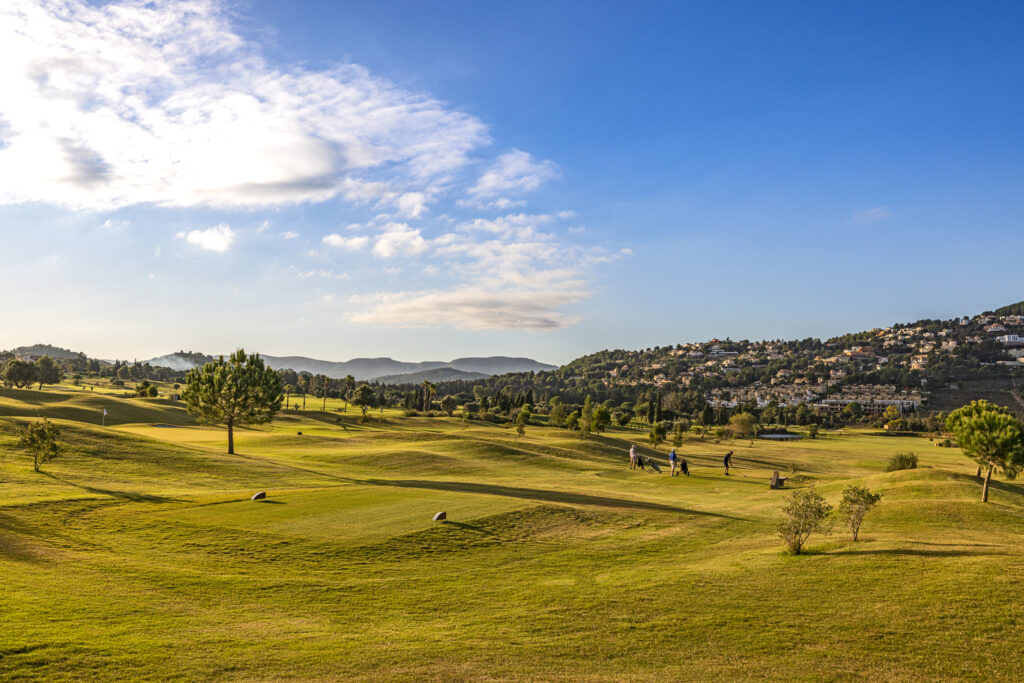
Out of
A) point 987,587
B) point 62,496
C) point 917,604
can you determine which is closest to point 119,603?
point 62,496

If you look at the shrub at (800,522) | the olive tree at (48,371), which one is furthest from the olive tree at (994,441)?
the olive tree at (48,371)

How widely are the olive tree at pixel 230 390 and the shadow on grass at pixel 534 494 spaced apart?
22.3 m

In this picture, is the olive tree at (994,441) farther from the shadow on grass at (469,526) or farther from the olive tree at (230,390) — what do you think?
the olive tree at (230,390)

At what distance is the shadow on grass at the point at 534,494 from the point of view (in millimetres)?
36000

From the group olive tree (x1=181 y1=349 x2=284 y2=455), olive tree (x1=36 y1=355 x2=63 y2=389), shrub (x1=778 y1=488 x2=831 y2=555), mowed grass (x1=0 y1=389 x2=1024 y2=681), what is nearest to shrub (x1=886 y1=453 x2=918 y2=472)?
mowed grass (x1=0 y1=389 x2=1024 y2=681)

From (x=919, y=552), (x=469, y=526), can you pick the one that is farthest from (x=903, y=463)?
(x=469, y=526)

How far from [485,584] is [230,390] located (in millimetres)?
47389

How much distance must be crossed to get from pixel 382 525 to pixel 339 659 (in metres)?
14.0

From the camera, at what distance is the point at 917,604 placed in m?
17.6

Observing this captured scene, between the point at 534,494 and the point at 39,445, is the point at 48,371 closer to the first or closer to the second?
the point at 39,445

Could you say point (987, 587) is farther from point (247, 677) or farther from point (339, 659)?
point (247, 677)

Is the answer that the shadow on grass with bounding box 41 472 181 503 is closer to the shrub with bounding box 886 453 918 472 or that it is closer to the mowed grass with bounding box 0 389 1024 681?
the mowed grass with bounding box 0 389 1024 681

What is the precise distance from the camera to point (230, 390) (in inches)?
2377

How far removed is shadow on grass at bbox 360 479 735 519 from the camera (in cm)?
3600
